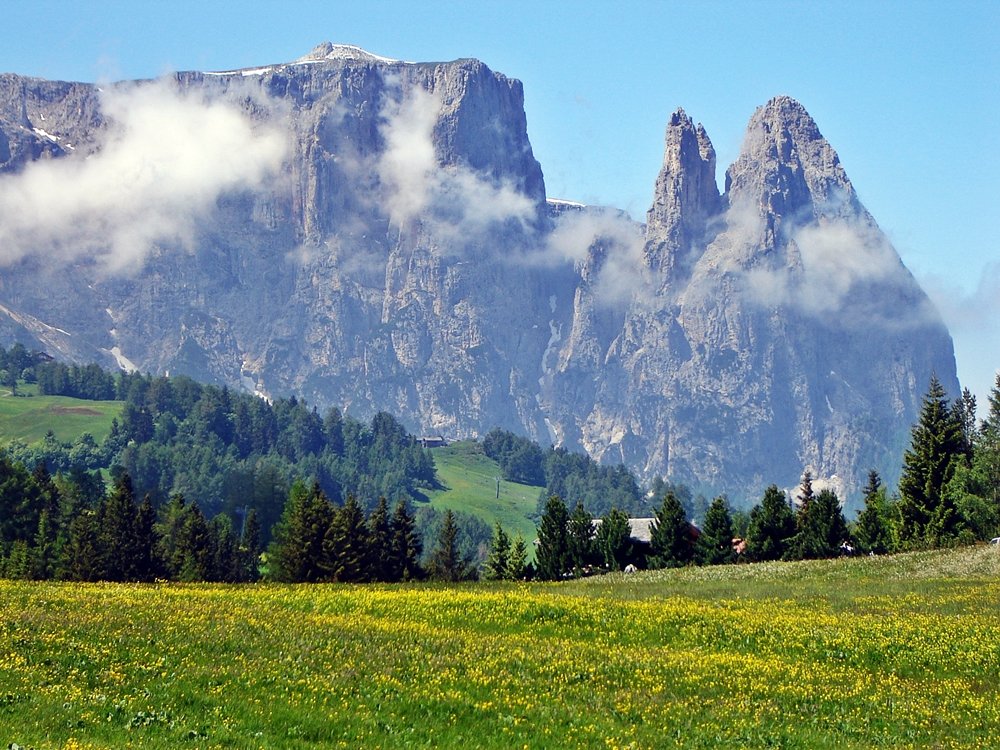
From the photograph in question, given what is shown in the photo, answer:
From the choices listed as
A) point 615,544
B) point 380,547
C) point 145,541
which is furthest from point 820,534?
point 145,541

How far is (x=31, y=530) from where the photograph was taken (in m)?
140

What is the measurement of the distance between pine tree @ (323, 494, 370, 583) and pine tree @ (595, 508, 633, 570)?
65.7ft

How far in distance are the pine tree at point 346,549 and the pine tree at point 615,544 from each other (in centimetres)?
2004

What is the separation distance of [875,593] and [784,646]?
63.8 ft

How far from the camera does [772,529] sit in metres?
105

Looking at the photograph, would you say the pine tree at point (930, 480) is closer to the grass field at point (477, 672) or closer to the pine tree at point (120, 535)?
the grass field at point (477, 672)

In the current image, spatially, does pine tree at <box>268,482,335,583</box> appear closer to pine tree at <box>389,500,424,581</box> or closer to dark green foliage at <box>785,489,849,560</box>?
pine tree at <box>389,500,424,581</box>

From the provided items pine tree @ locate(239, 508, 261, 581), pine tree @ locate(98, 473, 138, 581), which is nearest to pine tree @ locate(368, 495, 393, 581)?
pine tree @ locate(98, 473, 138, 581)

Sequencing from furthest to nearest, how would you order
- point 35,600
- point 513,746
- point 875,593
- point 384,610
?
1. point 875,593
2. point 384,610
3. point 35,600
4. point 513,746

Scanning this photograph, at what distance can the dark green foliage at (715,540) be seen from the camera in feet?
342

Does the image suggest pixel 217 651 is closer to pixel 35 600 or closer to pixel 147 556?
pixel 35 600

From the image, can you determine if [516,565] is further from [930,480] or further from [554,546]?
[930,480]

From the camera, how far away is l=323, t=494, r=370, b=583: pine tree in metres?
95.6

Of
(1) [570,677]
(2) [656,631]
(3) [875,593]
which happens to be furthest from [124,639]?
(3) [875,593]
